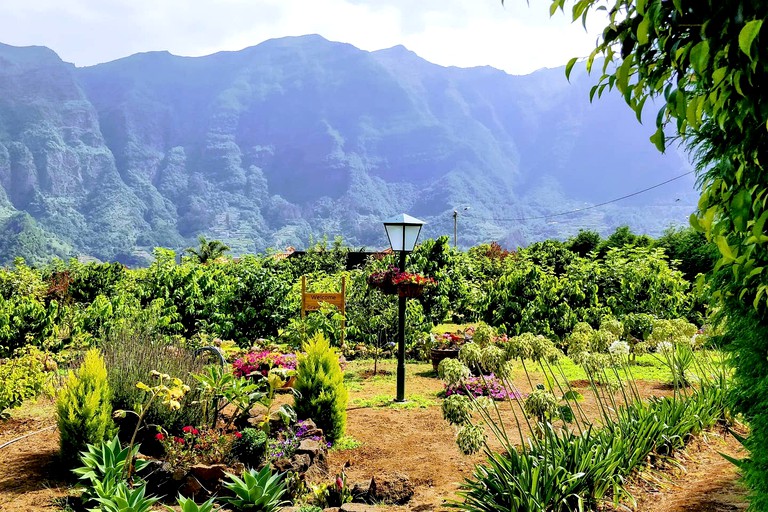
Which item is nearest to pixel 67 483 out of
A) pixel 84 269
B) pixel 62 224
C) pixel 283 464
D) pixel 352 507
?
pixel 283 464

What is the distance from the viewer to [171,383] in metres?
5.57

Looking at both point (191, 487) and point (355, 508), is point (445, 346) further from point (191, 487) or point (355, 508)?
point (355, 508)

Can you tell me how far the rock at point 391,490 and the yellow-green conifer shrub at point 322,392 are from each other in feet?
5.23

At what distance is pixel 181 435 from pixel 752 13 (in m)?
5.29

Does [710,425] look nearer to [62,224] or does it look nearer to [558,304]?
[558,304]

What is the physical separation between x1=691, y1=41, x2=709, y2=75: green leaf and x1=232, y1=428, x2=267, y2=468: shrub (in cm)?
446

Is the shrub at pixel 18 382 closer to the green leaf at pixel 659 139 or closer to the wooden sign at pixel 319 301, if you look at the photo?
the wooden sign at pixel 319 301

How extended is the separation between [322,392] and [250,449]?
1201mm

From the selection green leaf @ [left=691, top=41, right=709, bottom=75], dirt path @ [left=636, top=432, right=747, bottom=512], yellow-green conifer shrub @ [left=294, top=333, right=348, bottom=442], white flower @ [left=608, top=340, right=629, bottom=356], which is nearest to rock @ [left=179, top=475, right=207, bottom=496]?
yellow-green conifer shrub @ [left=294, top=333, right=348, bottom=442]

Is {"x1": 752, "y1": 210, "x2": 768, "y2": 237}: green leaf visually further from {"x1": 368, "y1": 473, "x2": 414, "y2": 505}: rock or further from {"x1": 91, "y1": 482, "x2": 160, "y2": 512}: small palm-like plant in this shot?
{"x1": 368, "y1": 473, "x2": 414, "y2": 505}: rock

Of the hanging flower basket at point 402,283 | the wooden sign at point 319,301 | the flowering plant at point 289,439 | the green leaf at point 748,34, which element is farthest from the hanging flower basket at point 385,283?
the green leaf at point 748,34

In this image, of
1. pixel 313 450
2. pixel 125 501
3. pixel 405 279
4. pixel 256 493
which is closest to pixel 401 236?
pixel 405 279

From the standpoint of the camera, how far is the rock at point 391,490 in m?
4.45

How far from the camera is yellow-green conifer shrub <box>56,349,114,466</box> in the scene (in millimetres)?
4801
